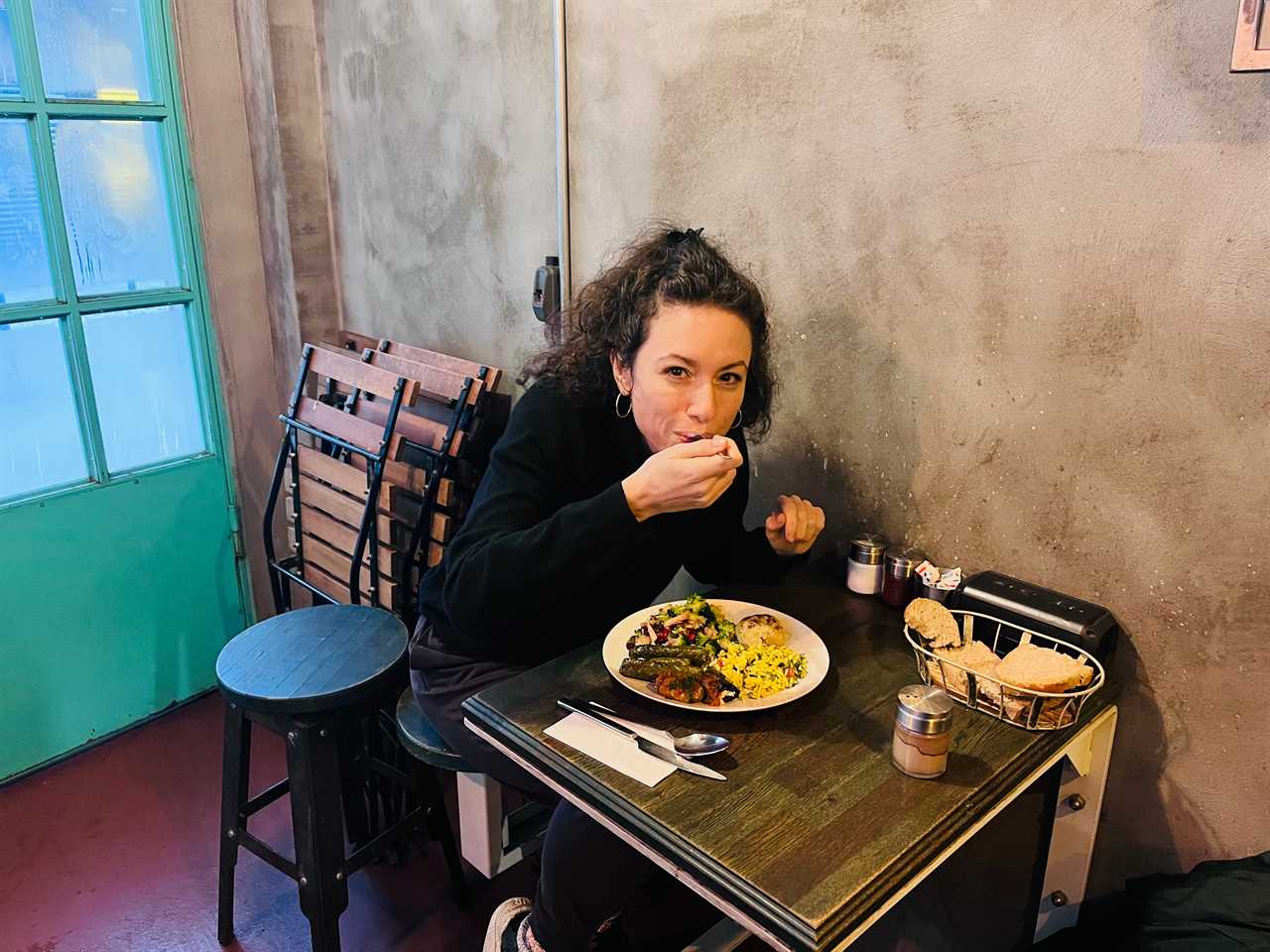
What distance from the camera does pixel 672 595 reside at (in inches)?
93.1

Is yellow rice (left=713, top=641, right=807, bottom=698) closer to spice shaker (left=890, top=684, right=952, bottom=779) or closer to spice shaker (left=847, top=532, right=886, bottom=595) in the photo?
spice shaker (left=890, top=684, right=952, bottom=779)

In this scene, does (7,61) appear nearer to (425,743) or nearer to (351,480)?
(351,480)

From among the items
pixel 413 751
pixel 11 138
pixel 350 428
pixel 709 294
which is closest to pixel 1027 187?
pixel 709 294

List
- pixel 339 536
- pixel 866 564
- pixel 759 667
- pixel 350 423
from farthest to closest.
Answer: pixel 339 536
pixel 350 423
pixel 866 564
pixel 759 667

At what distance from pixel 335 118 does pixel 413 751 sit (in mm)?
2065

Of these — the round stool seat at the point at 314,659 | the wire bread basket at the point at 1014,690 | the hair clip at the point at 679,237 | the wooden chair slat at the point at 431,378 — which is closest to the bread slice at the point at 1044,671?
the wire bread basket at the point at 1014,690

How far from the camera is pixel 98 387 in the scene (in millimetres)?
2758

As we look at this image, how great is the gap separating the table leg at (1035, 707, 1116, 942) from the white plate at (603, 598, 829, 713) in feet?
1.36

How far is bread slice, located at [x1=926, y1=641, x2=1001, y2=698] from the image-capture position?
137cm

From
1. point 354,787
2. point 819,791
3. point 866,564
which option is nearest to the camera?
point 819,791

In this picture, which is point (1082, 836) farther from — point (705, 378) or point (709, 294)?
point (709, 294)

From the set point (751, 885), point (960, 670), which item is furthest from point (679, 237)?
point (751, 885)

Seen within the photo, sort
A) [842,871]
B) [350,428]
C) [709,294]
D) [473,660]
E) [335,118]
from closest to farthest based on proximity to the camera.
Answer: [842,871], [709,294], [473,660], [350,428], [335,118]

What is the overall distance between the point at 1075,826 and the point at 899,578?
0.50 meters
